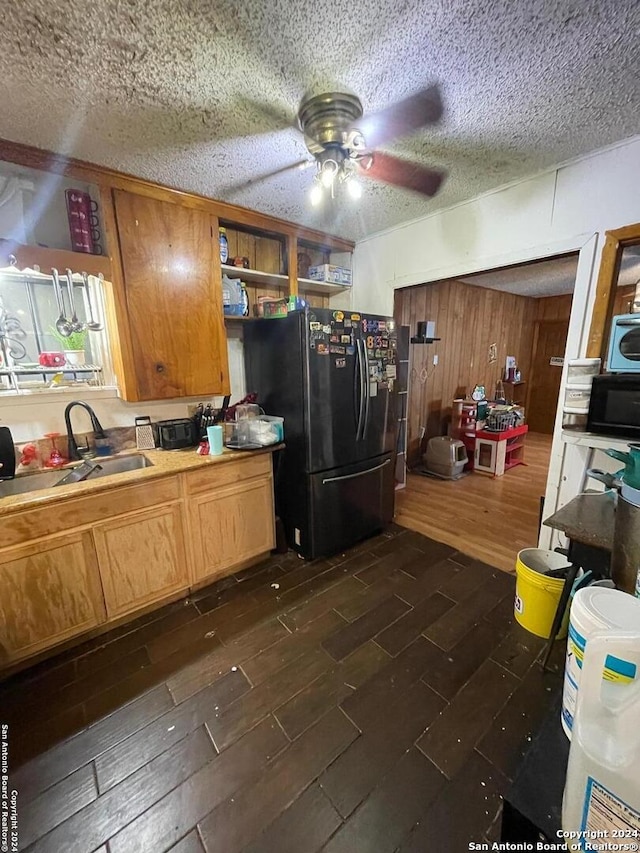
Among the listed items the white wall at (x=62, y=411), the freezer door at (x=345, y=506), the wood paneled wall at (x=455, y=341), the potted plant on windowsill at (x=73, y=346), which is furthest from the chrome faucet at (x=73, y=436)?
the wood paneled wall at (x=455, y=341)

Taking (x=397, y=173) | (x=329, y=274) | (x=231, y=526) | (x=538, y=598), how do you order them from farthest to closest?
(x=329, y=274) < (x=231, y=526) < (x=538, y=598) < (x=397, y=173)

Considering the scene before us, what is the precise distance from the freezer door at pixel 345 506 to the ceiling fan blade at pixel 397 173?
165cm

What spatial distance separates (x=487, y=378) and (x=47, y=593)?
18.6 feet

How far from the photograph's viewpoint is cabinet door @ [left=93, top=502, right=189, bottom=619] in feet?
5.67

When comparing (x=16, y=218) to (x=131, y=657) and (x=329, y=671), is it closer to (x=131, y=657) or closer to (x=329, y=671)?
(x=131, y=657)

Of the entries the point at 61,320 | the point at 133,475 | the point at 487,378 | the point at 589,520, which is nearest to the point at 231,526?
the point at 133,475

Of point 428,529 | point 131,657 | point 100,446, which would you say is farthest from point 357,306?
point 131,657

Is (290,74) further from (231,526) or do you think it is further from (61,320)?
(231,526)

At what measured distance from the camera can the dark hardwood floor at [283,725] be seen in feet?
3.51

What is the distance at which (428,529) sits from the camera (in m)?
2.82

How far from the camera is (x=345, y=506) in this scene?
245 cm

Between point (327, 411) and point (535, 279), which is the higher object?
point (535, 279)

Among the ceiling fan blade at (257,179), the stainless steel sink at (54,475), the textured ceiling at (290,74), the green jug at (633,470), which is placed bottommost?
the stainless steel sink at (54,475)

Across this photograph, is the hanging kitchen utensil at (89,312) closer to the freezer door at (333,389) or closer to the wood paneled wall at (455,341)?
the freezer door at (333,389)
